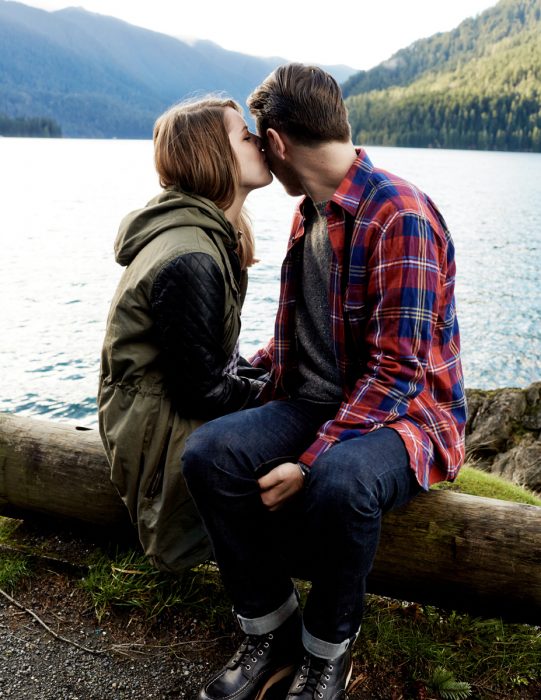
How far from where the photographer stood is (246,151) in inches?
135

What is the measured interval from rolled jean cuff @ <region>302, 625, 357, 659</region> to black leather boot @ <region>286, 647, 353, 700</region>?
26mm

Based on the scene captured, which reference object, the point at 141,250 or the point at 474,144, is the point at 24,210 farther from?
the point at 474,144

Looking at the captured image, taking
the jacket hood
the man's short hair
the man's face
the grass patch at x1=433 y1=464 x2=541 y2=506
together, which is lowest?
the grass patch at x1=433 y1=464 x2=541 y2=506

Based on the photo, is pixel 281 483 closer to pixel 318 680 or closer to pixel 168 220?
pixel 318 680

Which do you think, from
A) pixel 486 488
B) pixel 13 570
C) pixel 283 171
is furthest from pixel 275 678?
pixel 486 488

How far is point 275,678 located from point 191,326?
60.4 inches

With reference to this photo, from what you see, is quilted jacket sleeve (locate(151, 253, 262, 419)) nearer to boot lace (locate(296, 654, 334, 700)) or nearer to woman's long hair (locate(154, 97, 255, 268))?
woman's long hair (locate(154, 97, 255, 268))

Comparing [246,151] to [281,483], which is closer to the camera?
[281,483]

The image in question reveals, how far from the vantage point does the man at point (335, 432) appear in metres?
2.75

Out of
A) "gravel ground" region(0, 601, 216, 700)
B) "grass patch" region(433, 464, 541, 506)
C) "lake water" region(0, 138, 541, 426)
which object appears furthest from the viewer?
"lake water" region(0, 138, 541, 426)

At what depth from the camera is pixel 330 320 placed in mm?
3275

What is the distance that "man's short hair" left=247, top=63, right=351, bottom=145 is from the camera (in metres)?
3.13

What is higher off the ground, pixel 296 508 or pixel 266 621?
pixel 296 508

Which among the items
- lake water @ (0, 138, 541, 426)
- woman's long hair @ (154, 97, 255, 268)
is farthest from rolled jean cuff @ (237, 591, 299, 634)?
lake water @ (0, 138, 541, 426)
